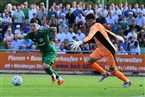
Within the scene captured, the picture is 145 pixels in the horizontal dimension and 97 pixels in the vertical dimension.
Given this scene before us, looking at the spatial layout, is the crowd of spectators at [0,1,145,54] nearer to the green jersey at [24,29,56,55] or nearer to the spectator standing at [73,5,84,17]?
the spectator standing at [73,5,84,17]

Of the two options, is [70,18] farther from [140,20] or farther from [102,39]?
[102,39]

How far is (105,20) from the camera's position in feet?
98.7

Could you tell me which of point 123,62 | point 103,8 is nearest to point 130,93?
point 123,62

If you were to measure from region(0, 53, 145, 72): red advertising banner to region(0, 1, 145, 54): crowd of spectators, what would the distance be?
379 mm

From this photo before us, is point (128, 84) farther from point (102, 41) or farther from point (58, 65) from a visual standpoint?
point (58, 65)

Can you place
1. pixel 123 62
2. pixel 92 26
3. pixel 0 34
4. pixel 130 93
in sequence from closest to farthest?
pixel 130 93, pixel 92 26, pixel 123 62, pixel 0 34

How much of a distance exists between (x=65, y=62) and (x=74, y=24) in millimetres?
2139

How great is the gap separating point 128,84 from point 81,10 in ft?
42.8

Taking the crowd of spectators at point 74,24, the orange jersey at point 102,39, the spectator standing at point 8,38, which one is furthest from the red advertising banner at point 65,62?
the orange jersey at point 102,39

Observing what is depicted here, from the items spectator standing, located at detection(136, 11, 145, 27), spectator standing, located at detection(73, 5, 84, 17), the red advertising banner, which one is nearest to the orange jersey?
the red advertising banner

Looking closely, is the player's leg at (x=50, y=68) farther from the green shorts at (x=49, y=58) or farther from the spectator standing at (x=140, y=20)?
the spectator standing at (x=140, y=20)

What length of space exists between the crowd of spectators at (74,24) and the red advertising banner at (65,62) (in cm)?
38

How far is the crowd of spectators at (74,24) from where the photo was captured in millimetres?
29812

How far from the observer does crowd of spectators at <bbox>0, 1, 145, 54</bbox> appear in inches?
1174
